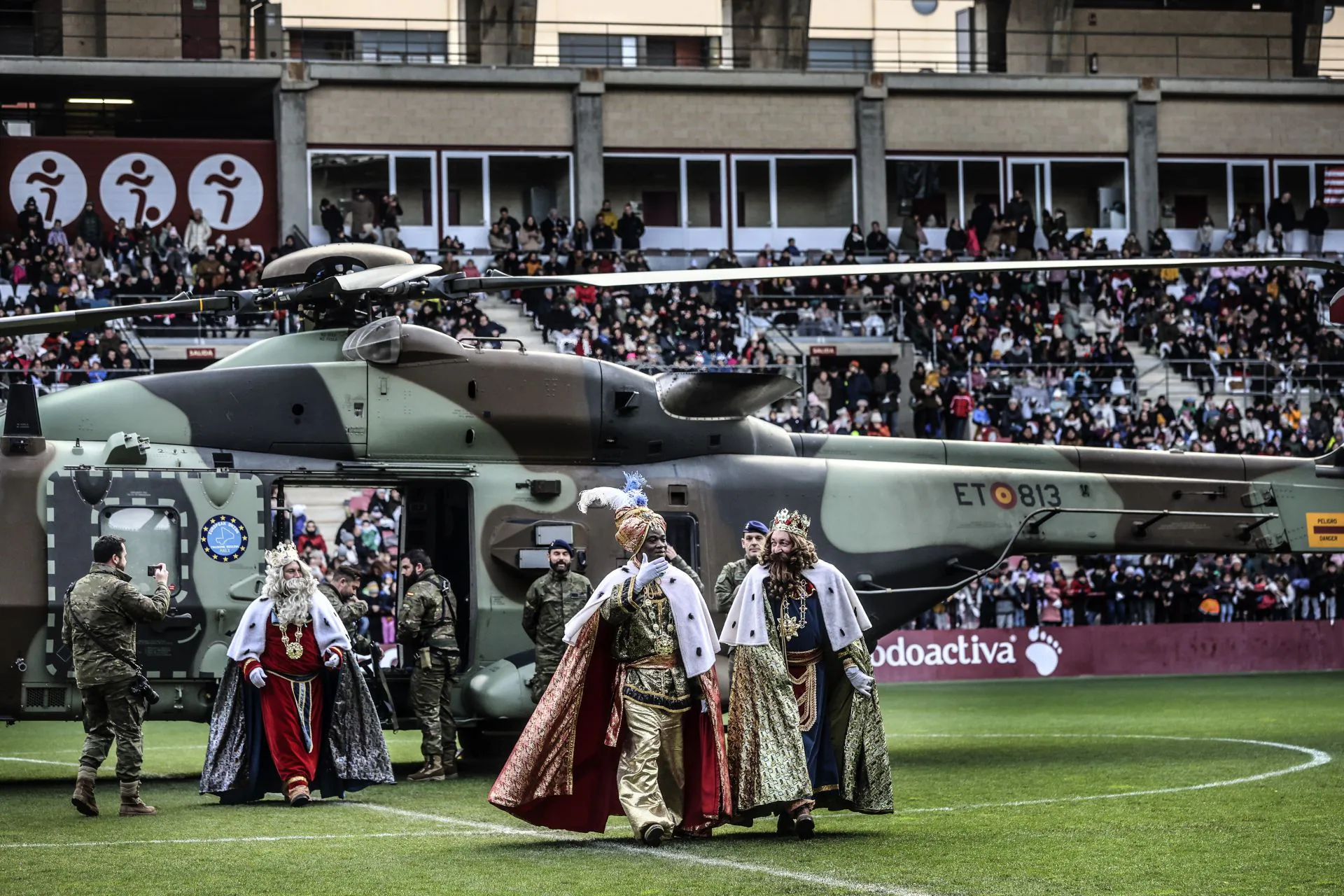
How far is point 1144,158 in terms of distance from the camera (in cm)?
4328

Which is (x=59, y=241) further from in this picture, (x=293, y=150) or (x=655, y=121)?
(x=655, y=121)

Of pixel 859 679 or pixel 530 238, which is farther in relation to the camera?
pixel 530 238

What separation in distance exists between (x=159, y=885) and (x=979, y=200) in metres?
36.9

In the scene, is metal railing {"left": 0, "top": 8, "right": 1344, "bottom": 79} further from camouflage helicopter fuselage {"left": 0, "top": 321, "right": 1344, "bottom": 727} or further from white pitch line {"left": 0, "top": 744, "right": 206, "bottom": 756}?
camouflage helicopter fuselage {"left": 0, "top": 321, "right": 1344, "bottom": 727}

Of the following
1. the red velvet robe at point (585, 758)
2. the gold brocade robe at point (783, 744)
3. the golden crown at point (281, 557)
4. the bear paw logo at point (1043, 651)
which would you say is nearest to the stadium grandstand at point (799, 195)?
the bear paw logo at point (1043, 651)

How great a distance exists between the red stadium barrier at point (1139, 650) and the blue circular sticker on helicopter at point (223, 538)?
49.8 feet

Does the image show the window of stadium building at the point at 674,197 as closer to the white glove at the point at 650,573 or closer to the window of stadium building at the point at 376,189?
the window of stadium building at the point at 376,189

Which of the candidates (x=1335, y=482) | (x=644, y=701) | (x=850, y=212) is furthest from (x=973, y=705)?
(x=850, y=212)

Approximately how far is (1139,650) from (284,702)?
1840cm

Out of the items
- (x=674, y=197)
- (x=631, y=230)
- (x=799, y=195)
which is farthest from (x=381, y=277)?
(x=799, y=195)

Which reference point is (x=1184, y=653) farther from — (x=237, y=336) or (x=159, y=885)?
(x=159, y=885)

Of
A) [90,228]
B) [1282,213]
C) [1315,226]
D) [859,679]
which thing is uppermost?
[1282,213]

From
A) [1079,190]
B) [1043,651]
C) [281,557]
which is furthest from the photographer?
[1079,190]

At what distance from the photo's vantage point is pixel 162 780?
49.6ft
